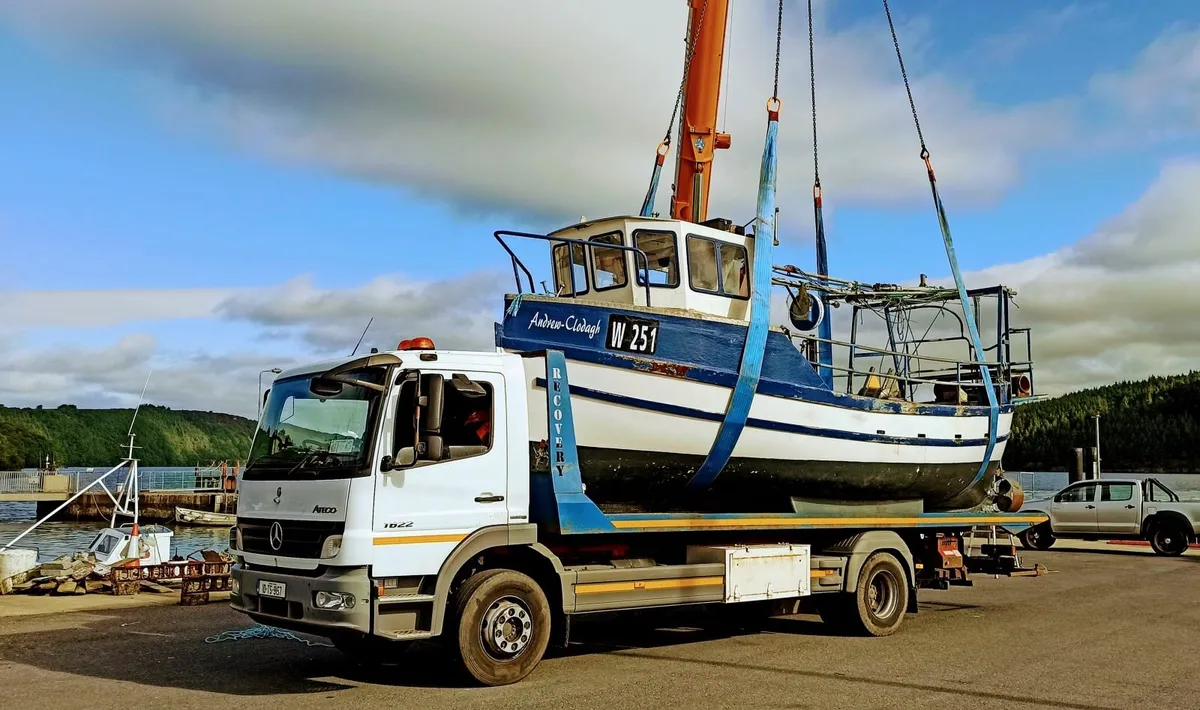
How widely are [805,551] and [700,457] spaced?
1.51m

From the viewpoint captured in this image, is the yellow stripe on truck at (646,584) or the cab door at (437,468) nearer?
the cab door at (437,468)

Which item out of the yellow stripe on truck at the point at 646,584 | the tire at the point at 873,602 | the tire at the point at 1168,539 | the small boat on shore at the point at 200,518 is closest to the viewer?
the yellow stripe on truck at the point at 646,584

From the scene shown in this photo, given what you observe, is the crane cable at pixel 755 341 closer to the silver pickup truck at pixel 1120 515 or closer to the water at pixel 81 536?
the silver pickup truck at pixel 1120 515

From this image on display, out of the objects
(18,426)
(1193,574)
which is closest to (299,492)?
(1193,574)

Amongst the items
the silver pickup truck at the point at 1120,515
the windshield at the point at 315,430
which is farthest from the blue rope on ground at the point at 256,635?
the silver pickup truck at the point at 1120,515

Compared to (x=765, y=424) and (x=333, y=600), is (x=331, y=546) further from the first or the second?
(x=765, y=424)

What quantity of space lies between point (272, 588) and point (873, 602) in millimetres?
6625

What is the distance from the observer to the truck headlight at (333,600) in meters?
7.10

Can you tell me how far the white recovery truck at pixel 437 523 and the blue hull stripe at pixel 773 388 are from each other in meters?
0.79

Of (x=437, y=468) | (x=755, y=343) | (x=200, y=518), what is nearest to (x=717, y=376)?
(x=755, y=343)

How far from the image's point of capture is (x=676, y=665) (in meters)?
8.74

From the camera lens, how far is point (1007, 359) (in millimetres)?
14664

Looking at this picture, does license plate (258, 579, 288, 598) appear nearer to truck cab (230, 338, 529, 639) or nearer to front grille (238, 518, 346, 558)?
truck cab (230, 338, 529, 639)

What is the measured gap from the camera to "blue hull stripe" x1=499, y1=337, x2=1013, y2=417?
935 cm
